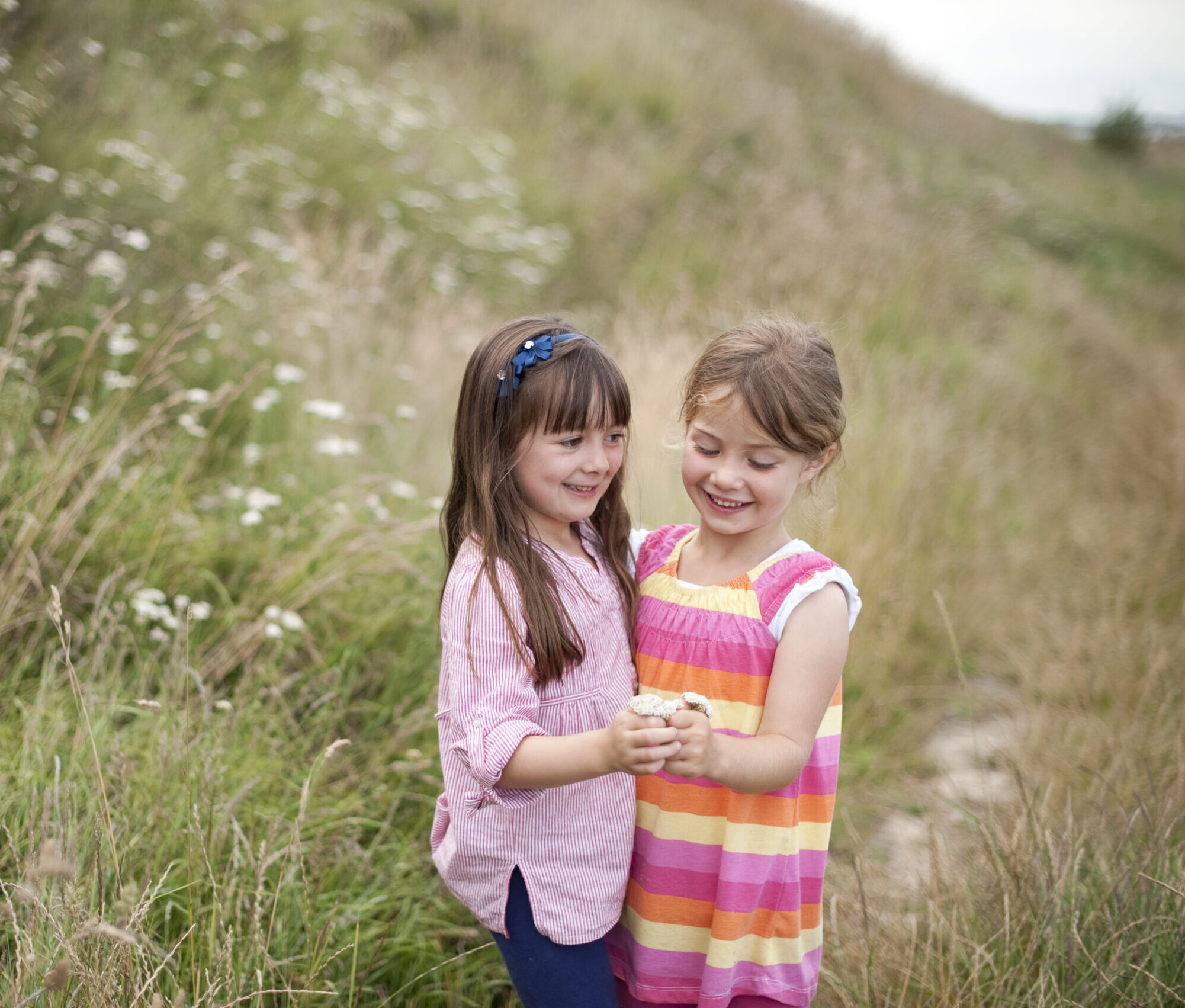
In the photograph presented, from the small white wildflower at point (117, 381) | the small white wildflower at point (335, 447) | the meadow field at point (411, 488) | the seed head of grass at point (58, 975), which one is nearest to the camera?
the seed head of grass at point (58, 975)

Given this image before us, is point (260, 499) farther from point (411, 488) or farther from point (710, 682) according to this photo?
point (710, 682)

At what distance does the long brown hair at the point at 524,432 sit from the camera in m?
1.36

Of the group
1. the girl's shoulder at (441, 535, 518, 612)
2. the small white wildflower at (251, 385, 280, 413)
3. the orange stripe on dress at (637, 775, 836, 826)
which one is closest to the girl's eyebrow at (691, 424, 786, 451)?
the girl's shoulder at (441, 535, 518, 612)

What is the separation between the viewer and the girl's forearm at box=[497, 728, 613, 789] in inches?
45.8

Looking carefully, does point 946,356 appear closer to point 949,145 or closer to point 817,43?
point 949,145

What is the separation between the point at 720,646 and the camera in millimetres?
1438

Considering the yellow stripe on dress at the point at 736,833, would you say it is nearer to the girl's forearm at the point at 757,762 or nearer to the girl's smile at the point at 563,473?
the girl's forearm at the point at 757,762

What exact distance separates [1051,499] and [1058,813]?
3353 millimetres

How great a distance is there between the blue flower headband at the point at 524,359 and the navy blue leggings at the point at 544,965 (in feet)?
2.63

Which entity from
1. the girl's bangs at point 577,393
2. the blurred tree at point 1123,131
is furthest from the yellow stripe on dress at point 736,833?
the blurred tree at point 1123,131

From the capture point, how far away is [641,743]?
110cm

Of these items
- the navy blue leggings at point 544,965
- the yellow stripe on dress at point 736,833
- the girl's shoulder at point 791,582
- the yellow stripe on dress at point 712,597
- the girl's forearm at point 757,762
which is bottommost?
the navy blue leggings at point 544,965

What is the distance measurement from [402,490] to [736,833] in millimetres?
1775

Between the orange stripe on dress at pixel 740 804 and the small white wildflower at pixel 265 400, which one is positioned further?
the small white wildflower at pixel 265 400
